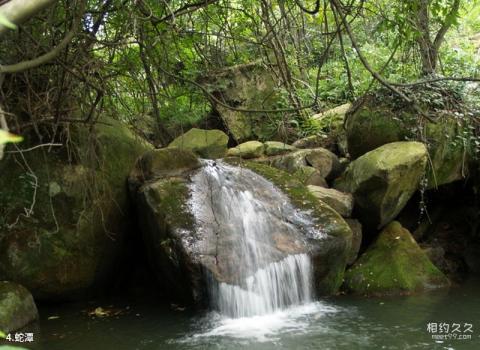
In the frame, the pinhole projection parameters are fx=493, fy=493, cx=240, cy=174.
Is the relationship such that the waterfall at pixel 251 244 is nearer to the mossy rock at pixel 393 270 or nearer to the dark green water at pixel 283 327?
the dark green water at pixel 283 327

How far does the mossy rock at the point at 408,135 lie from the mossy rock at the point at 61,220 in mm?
3616

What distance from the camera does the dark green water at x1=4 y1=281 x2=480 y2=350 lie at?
454 cm

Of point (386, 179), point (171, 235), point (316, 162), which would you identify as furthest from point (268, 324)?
point (316, 162)

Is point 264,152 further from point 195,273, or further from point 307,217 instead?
point 195,273

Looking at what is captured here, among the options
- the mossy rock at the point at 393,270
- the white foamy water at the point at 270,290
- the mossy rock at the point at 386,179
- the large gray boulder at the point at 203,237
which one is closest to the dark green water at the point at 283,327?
the white foamy water at the point at 270,290

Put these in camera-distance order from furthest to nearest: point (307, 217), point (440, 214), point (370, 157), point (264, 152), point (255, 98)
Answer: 1. point (255, 98)
2. point (264, 152)
3. point (440, 214)
4. point (370, 157)
5. point (307, 217)

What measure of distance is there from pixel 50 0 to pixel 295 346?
3803 millimetres

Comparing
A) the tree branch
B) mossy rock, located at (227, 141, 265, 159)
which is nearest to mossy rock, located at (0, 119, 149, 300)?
mossy rock, located at (227, 141, 265, 159)

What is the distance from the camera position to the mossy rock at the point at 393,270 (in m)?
6.13

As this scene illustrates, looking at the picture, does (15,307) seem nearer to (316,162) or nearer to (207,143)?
(207,143)

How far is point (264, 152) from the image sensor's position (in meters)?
8.63

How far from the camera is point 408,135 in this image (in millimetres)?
7012

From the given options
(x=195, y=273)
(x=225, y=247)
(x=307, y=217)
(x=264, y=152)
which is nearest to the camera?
(x=195, y=273)

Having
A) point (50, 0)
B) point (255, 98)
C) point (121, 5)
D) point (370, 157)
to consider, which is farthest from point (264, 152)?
point (50, 0)
